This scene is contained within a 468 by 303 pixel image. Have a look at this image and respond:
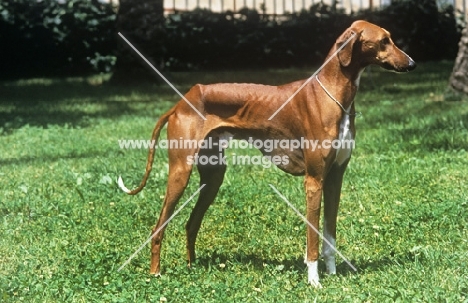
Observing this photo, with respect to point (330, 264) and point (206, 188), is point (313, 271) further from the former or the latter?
point (206, 188)

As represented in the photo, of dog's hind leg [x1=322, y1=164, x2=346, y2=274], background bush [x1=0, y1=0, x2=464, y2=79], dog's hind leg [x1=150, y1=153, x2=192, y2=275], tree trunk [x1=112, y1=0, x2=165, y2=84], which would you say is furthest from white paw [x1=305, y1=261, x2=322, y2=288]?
background bush [x1=0, y1=0, x2=464, y2=79]

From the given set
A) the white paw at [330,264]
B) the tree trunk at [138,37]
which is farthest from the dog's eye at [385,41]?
the tree trunk at [138,37]

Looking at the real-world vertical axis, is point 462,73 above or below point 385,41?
below

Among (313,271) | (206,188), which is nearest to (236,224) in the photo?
(206,188)

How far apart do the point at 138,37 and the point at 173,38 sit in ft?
4.47

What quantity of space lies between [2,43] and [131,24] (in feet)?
10.3

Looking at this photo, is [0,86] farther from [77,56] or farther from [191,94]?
[191,94]

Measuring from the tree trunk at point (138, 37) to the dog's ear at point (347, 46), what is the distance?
1296 cm

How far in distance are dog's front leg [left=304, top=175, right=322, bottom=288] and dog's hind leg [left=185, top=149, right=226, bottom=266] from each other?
75 centimetres

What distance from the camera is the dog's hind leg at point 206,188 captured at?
6.42m

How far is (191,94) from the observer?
6141 millimetres

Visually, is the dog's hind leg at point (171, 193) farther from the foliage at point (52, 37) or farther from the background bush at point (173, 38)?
the foliage at point (52, 37)

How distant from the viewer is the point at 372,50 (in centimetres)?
584

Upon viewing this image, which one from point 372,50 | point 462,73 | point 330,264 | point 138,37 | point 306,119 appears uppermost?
point 372,50
